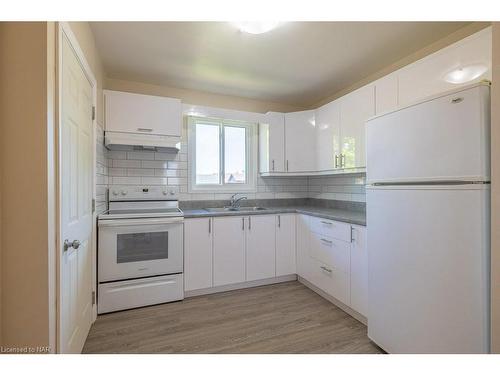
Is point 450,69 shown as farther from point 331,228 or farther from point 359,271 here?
point 359,271

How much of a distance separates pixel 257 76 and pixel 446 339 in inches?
102

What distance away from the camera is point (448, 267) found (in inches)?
48.7

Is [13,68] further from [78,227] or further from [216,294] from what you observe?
[216,294]

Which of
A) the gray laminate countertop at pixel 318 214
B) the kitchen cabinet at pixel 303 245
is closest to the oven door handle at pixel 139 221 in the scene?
the gray laminate countertop at pixel 318 214

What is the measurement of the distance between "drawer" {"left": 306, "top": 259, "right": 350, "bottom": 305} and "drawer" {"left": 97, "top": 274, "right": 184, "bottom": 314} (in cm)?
138

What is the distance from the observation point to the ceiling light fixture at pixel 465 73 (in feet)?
4.74

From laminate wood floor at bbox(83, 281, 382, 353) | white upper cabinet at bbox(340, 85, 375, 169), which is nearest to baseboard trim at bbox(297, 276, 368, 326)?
laminate wood floor at bbox(83, 281, 382, 353)

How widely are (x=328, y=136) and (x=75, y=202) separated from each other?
8.10ft

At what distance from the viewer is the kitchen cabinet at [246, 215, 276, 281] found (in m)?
2.68

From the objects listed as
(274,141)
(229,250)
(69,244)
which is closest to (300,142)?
(274,141)

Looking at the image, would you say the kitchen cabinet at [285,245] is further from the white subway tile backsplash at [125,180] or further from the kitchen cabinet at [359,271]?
the white subway tile backsplash at [125,180]

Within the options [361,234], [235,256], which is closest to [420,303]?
[361,234]

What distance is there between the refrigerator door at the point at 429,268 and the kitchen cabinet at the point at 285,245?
3.96 feet

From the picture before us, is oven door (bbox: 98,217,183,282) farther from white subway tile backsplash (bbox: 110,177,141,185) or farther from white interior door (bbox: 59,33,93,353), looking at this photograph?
white subway tile backsplash (bbox: 110,177,141,185)
